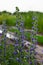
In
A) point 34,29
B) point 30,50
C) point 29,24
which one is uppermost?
point 34,29

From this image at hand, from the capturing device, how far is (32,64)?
4801 millimetres

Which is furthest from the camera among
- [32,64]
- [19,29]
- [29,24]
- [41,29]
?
[29,24]

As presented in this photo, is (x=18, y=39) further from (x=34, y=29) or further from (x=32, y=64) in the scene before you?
(x=32, y=64)

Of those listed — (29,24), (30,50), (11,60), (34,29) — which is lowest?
(29,24)

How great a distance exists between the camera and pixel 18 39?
4.33m

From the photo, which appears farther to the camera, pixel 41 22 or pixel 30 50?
pixel 41 22

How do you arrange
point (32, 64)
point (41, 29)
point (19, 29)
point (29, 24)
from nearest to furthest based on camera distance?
point (19, 29) < point (32, 64) < point (41, 29) < point (29, 24)

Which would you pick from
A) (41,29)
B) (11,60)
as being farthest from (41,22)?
(11,60)

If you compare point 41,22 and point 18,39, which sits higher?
point 18,39

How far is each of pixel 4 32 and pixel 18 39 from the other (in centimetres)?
29

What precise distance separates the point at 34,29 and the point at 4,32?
1.44ft

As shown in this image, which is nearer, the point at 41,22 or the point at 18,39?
the point at 18,39

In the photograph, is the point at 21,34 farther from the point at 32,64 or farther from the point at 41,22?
the point at 41,22

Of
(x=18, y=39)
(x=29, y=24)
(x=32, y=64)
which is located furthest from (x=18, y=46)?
(x=29, y=24)
